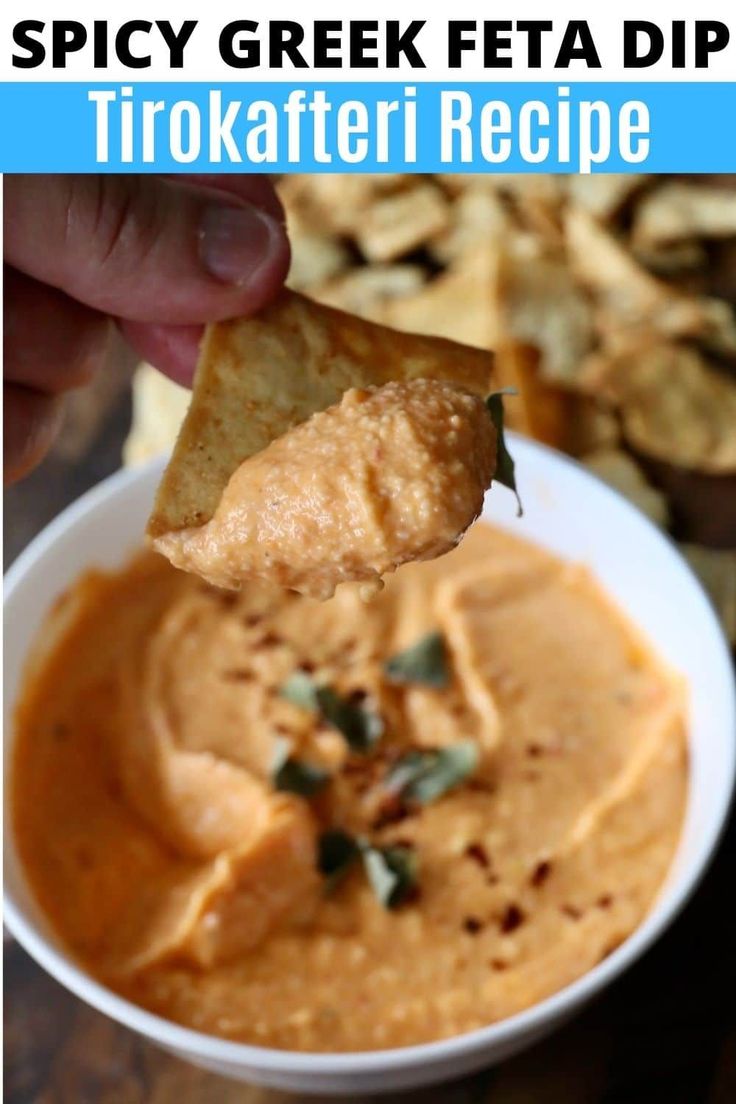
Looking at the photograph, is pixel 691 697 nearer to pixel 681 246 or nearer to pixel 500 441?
pixel 500 441

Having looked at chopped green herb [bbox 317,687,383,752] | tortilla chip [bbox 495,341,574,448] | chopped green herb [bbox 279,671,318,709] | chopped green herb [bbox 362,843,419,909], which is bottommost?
chopped green herb [bbox 362,843,419,909]

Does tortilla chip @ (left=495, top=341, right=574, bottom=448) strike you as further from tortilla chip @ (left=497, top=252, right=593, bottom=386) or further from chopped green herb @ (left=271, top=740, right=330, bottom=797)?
chopped green herb @ (left=271, top=740, right=330, bottom=797)

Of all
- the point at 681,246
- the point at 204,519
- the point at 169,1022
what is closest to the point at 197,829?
the point at 169,1022

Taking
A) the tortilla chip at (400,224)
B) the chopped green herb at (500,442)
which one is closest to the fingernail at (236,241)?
the chopped green herb at (500,442)

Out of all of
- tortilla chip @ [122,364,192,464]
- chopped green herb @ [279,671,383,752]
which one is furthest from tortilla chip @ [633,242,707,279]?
chopped green herb @ [279,671,383,752]

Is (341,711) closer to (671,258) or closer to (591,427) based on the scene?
A: (591,427)

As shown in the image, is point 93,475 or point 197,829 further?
point 93,475

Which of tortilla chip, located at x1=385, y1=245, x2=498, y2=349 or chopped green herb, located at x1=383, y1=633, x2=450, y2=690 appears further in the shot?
tortilla chip, located at x1=385, y1=245, x2=498, y2=349
